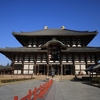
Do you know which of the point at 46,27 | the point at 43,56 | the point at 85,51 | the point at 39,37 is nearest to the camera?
the point at 85,51

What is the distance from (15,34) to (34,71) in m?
13.5

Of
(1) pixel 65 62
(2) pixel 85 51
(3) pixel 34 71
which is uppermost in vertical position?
(2) pixel 85 51

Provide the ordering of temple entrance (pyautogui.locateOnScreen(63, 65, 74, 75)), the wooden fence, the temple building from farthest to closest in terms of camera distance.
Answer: temple entrance (pyautogui.locateOnScreen(63, 65, 74, 75)) → the temple building → the wooden fence

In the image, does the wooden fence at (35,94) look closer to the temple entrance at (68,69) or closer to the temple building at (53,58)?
the temple building at (53,58)

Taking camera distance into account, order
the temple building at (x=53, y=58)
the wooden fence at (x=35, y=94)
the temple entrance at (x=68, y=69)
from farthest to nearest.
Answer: the temple entrance at (x=68, y=69)
the temple building at (x=53, y=58)
the wooden fence at (x=35, y=94)

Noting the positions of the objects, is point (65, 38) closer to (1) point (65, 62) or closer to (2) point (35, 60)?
(1) point (65, 62)

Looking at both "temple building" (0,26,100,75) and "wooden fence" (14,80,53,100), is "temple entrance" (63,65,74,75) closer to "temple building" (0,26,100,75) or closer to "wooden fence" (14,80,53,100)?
"temple building" (0,26,100,75)

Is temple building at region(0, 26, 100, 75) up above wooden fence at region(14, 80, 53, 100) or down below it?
above

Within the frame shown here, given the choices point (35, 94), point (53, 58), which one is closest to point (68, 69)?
point (53, 58)

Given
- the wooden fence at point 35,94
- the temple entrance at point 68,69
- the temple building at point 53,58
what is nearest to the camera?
the wooden fence at point 35,94

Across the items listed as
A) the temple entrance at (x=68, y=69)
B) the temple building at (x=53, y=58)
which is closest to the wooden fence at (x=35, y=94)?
the temple building at (x=53, y=58)

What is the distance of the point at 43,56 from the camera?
41.6 meters

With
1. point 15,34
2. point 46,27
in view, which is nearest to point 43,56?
point 15,34

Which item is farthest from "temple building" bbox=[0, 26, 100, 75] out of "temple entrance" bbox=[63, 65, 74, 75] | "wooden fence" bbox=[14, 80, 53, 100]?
"wooden fence" bbox=[14, 80, 53, 100]
